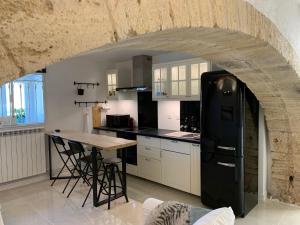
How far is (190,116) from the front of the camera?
4289mm

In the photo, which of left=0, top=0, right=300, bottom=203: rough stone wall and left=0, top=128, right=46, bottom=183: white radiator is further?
left=0, top=128, right=46, bottom=183: white radiator

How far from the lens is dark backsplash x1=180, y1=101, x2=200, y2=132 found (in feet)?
13.7

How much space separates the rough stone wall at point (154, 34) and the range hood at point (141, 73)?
89.5 inches

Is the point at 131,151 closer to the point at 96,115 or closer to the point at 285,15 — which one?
the point at 96,115

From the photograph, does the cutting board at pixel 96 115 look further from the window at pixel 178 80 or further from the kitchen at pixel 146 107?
the window at pixel 178 80

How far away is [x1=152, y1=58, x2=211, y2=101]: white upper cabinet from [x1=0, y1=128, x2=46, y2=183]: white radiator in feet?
7.68

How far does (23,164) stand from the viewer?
14.2ft

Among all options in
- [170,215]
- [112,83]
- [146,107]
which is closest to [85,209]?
[170,215]

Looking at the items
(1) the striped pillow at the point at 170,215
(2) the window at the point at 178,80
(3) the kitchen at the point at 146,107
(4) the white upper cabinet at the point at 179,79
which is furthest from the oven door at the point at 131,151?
(1) the striped pillow at the point at 170,215

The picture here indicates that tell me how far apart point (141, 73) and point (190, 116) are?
1.30 m

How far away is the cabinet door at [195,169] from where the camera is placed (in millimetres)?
3507

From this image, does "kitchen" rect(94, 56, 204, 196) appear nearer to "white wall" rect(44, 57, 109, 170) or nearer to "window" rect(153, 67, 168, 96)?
"window" rect(153, 67, 168, 96)

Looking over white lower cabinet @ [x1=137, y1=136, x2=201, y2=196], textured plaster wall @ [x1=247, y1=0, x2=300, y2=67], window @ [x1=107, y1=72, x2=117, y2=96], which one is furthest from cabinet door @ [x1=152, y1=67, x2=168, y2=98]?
textured plaster wall @ [x1=247, y1=0, x2=300, y2=67]

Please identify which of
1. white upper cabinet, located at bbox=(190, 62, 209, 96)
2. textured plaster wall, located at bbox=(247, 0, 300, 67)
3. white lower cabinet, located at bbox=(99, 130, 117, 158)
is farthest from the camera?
white lower cabinet, located at bbox=(99, 130, 117, 158)
